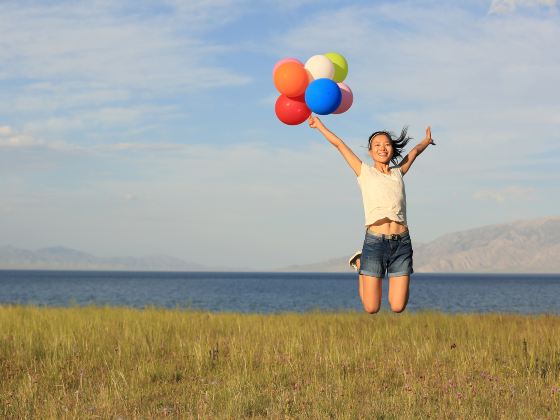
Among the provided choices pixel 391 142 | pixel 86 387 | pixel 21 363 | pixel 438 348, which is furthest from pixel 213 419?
pixel 438 348

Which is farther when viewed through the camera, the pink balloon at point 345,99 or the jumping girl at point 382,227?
the pink balloon at point 345,99

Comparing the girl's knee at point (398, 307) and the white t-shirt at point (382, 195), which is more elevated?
the white t-shirt at point (382, 195)

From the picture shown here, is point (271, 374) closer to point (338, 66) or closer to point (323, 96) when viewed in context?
point (323, 96)

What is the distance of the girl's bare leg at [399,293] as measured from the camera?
8586 millimetres

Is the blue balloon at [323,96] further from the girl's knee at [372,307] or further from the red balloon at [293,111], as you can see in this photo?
the girl's knee at [372,307]

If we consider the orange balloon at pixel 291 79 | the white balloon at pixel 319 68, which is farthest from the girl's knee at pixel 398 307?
the white balloon at pixel 319 68

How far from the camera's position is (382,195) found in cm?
865

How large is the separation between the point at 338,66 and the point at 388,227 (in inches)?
96.3

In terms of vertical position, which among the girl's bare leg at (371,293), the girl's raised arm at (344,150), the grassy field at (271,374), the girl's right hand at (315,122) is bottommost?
the grassy field at (271,374)

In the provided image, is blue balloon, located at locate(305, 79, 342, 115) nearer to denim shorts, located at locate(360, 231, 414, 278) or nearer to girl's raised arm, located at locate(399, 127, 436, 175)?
girl's raised arm, located at locate(399, 127, 436, 175)

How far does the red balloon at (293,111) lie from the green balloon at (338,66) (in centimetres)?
62

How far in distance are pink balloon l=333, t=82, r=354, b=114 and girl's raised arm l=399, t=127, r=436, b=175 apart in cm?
105

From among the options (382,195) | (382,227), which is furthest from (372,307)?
(382,195)

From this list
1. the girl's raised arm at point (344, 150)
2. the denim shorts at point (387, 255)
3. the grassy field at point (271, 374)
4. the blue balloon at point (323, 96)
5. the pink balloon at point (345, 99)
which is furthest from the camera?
the pink balloon at point (345, 99)
